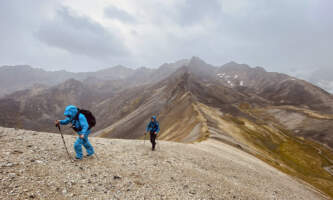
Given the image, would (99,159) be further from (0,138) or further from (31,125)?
(31,125)

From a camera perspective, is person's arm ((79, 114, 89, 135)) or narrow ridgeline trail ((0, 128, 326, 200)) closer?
narrow ridgeline trail ((0, 128, 326, 200))

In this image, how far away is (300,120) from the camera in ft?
474

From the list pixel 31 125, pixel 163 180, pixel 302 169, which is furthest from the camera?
pixel 31 125

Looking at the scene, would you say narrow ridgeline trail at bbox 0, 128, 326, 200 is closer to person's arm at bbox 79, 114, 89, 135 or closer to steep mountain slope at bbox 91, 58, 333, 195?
person's arm at bbox 79, 114, 89, 135

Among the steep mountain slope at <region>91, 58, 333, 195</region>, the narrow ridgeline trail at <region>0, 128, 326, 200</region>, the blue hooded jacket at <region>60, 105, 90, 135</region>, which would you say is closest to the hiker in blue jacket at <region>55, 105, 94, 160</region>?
the blue hooded jacket at <region>60, 105, 90, 135</region>

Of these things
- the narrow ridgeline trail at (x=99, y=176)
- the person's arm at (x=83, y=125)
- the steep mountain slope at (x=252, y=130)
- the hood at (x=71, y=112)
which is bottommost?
the steep mountain slope at (x=252, y=130)

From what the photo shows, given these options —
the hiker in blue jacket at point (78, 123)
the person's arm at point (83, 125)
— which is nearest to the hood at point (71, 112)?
the hiker in blue jacket at point (78, 123)

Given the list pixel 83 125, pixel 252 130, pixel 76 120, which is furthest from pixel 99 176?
pixel 252 130

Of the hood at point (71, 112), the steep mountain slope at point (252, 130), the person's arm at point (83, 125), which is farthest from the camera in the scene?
the steep mountain slope at point (252, 130)

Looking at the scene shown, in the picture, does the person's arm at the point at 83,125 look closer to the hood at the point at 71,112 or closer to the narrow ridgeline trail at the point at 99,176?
the hood at the point at 71,112

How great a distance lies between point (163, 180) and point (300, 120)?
565ft

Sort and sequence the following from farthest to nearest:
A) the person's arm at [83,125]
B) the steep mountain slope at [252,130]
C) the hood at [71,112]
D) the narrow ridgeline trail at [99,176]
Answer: the steep mountain slope at [252,130]
the person's arm at [83,125]
the hood at [71,112]
the narrow ridgeline trail at [99,176]

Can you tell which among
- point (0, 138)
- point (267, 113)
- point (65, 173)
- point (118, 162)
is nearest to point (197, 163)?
point (118, 162)

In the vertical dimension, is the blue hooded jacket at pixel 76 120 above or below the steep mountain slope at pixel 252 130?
above
